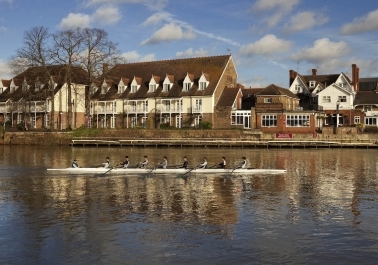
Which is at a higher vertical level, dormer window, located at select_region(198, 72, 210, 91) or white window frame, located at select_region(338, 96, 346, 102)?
dormer window, located at select_region(198, 72, 210, 91)

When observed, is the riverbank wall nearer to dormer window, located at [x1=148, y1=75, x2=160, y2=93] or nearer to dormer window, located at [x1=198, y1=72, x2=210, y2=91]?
dormer window, located at [x1=198, y1=72, x2=210, y2=91]

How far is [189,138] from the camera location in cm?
6212

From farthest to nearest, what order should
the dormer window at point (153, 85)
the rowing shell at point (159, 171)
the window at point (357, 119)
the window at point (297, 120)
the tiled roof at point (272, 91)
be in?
1. the dormer window at point (153, 85)
2. the window at point (357, 119)
3. the tiled roof at point (272, 91)
4. the window at point (297, 120)
5. the rowing shell at point (159, 171)

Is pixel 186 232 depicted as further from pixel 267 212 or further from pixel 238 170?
pixel 238 170

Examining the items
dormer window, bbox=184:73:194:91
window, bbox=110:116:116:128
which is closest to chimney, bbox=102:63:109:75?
window, bbox=110:116:116:128

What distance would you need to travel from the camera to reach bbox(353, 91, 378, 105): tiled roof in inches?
2817

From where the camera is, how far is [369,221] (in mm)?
18391

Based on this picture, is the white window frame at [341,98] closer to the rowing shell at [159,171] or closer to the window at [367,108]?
the window at [367,108]

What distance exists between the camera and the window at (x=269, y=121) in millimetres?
65312

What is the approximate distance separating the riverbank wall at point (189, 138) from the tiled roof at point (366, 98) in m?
13.4

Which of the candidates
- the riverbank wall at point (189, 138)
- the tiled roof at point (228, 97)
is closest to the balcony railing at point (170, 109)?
the tiled roof at point (228, 97)

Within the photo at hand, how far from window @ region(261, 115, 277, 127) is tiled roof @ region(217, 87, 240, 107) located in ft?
17.2


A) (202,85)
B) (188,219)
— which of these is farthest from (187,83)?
(188,219)

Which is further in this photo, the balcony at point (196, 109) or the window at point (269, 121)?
the balcony at point (196, 109)
